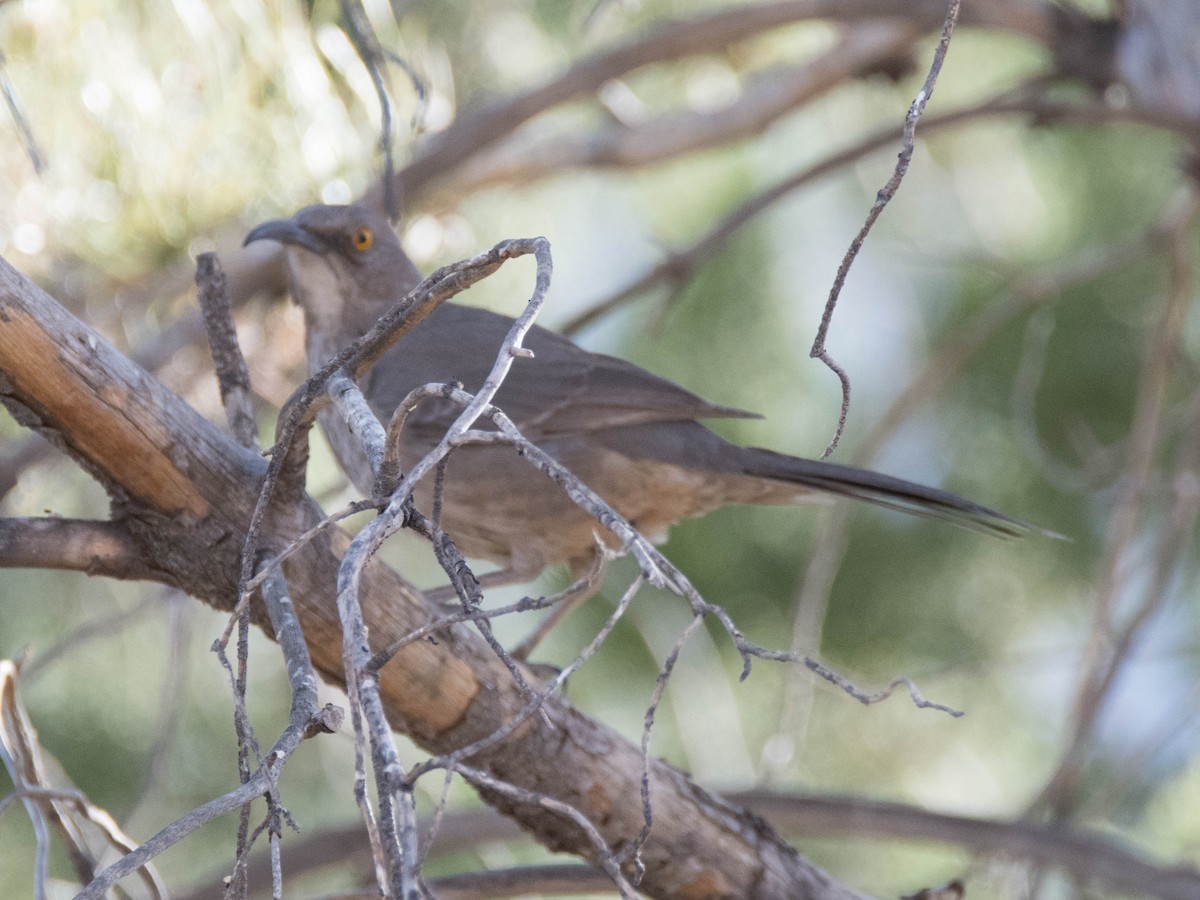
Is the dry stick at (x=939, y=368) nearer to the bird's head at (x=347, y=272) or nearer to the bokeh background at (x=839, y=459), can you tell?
the bokeh background at (x=839, y=459)

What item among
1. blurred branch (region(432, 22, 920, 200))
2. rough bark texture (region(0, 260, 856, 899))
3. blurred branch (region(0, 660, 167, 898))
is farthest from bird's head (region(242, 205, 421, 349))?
blurred branch (region(0, 660, 167, 898))

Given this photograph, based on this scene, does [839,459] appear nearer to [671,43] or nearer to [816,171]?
[816,171]

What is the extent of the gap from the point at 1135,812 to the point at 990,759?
682mm

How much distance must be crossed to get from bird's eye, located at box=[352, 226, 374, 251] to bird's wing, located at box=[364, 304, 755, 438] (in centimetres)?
32

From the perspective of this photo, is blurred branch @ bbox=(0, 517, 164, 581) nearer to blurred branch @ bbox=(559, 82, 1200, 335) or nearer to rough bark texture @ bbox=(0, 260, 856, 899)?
rough bark texture @ bbox=(0, 260, 856, 899)

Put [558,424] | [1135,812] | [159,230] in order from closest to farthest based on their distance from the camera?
[558,424]
[159,230]
[1135,812]

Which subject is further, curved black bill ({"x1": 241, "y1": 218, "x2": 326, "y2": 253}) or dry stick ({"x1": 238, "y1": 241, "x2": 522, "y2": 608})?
curved black bill ({"x1": 241, "y1": 218, "x2": 326, "y2": 253})

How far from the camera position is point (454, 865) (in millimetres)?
5352

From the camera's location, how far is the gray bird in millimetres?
3441

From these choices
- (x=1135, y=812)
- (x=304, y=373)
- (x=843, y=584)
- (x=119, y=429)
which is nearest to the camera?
(x=119, y=429)

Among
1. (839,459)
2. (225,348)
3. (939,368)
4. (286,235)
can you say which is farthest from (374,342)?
(839,459)

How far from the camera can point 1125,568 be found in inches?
162

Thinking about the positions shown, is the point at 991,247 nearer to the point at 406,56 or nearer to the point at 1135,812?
the point at 1135,812

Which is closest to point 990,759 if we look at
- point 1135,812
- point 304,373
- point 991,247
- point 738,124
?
point 1135,812
